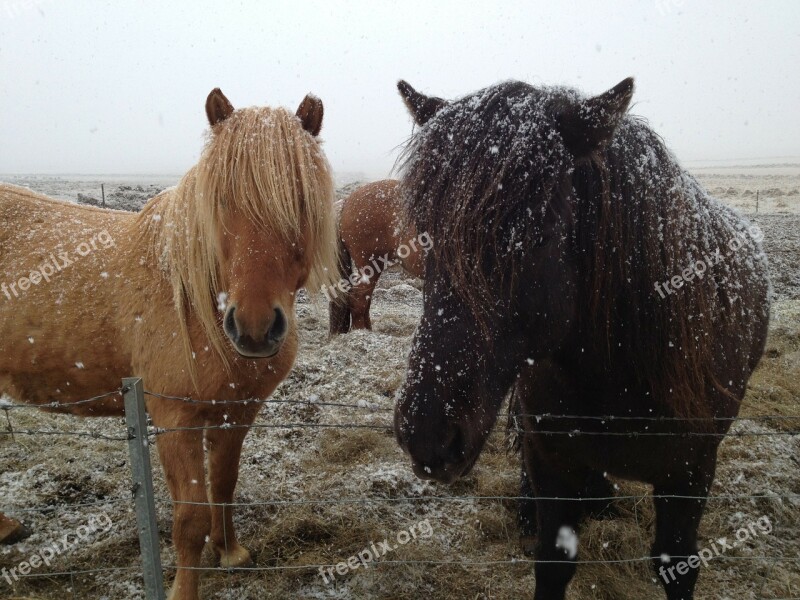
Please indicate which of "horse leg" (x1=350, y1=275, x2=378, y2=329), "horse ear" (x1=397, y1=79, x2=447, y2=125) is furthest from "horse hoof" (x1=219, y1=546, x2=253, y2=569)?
"horse leg" (x1=350, y1=275, x2=378, y2=329)

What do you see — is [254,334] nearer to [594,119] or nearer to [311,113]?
[311,113]

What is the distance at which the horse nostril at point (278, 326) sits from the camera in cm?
185

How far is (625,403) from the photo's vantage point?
1.85 meters

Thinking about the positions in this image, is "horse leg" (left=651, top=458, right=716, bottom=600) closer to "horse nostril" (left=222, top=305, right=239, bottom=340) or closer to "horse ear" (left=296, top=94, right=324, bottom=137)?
"horse nostril" (left=222, top=305, right=239, bottom=340)

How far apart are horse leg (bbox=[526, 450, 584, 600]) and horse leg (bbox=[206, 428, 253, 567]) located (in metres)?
1.56

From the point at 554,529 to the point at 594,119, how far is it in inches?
75.5

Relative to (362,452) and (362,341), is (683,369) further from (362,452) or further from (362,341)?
(362,341)

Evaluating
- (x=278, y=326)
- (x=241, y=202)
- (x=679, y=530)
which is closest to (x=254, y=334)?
(x=278, y=326)

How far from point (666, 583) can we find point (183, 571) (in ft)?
7.31

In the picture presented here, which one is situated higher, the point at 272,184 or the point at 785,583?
the point at 272,184

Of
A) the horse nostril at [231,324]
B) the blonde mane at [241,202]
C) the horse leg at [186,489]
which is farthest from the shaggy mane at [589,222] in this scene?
the horse leg at [186,489]

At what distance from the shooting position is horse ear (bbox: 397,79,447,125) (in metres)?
1.81

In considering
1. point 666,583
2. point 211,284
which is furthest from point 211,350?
point 666,583

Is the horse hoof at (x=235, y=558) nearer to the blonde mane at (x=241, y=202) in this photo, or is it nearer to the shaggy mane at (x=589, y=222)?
the blonde mane at (x=241, y=202)
